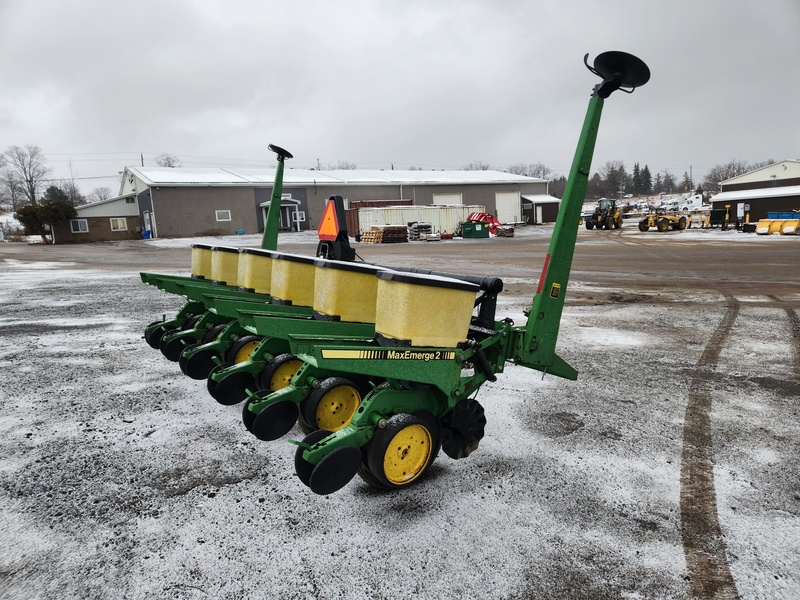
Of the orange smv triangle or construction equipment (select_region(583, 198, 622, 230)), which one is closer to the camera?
the orange smv triangle

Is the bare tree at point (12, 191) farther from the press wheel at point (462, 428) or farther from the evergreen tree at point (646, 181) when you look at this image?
the evergreen tree at point (646, 181)

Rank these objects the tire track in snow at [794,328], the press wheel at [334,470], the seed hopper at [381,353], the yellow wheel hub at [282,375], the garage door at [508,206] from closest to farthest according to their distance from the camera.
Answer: the press wheel at [334,470] → the seed hopper at [381,353] → the yellow wheel hub at [282,375] → the tire track in snow at [794,328] → the garage door at [508,206]

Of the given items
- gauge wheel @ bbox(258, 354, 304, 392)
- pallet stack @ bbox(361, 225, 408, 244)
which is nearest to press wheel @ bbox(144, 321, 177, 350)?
gauge wheel @ bbox(258, 354, 304, 392)

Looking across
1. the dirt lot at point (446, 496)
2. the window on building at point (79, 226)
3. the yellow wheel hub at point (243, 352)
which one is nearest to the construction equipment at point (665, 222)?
the dirt lot at point (446, 496)

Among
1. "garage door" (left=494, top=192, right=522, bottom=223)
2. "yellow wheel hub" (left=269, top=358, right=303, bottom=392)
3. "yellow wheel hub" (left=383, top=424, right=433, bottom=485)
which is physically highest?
"garage door" (left=494, top=192, right=522, bottom=223)

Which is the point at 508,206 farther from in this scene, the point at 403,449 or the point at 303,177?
the point at 403,449

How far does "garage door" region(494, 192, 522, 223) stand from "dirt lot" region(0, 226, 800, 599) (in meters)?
43.9

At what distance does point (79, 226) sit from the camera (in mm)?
36438

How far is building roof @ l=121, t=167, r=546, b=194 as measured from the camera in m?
36.2

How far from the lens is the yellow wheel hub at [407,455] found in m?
2.71

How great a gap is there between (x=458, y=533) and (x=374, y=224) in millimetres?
30952

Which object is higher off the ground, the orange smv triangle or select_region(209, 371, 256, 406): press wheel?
the orange smv triangle

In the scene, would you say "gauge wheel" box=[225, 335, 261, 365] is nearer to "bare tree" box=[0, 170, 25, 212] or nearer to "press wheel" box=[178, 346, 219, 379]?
"press wheel" box=[178, 346, 219, 379]

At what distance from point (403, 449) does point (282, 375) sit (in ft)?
4.47
